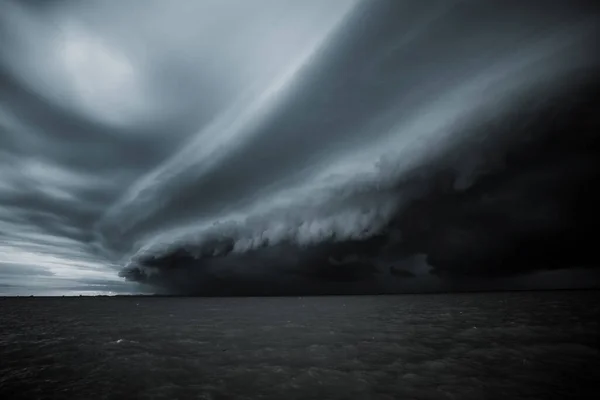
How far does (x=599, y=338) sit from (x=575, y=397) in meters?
22.8

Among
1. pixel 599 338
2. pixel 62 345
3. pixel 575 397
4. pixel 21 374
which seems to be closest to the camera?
pixel 575 397

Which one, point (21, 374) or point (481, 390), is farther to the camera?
point (21, 374)

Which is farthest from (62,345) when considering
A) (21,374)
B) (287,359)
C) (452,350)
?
(452,350)

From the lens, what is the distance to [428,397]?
16.6 m

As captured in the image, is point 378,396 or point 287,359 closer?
point 378,396

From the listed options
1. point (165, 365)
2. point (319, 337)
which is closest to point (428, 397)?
point (165, 365)

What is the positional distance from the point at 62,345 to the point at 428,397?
39.1 meters

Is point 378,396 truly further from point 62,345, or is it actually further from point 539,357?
point 62,345

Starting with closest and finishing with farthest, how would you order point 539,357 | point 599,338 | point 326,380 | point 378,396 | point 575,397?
point 575,397 → point 378,396 → point 326,380 → point 539,357 → point 599,338

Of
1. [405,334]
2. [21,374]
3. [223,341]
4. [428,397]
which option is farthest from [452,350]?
[21,374]

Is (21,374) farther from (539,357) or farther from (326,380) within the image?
(539,357)

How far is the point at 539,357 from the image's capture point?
24375 mm

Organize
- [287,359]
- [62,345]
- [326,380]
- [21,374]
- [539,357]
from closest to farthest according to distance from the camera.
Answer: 1. [326,380]
2. [21,374]
3. [539,357]
4. [287,359]
5. [62,345]

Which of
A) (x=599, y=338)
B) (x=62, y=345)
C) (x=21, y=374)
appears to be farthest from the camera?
(x=62, y=345)
